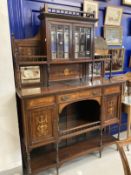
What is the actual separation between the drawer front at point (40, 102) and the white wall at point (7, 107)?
9.4 inches

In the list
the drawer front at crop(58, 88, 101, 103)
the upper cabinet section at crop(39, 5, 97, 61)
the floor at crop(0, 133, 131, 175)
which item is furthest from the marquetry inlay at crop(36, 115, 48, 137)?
the upper cabinet section at crop(39, 5, 97, 61)

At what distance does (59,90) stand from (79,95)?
0.29 meters

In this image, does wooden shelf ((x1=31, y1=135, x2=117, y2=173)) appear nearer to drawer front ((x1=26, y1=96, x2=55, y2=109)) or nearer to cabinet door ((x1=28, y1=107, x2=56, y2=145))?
cabinet door ((x1=28, y1=107, x2=56, y2=145))

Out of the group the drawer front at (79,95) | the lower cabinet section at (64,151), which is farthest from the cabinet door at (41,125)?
the lower cabinet section at (64,151)

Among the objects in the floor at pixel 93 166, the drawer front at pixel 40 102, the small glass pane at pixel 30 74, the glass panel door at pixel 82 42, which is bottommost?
the floor at pixel 93 166

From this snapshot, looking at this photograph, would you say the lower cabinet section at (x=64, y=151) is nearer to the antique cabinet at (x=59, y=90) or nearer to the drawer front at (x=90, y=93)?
the antique cabinet at (x=59, y=90)

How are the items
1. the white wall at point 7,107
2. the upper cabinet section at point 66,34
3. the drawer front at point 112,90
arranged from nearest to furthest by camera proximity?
the white wall at point 7,107
the upper cabinet section at point 66,34
the drawer front at point 112,90

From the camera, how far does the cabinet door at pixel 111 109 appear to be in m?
2.26

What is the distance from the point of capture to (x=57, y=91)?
1807 millimetres

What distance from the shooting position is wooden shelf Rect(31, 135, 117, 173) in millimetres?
2002

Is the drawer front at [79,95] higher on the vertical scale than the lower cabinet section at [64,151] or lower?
higher

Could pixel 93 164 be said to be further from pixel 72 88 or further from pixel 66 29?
pixel 66 29

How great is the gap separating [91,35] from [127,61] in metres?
1.10

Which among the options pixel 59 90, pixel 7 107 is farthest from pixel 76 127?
pixel 7 107
